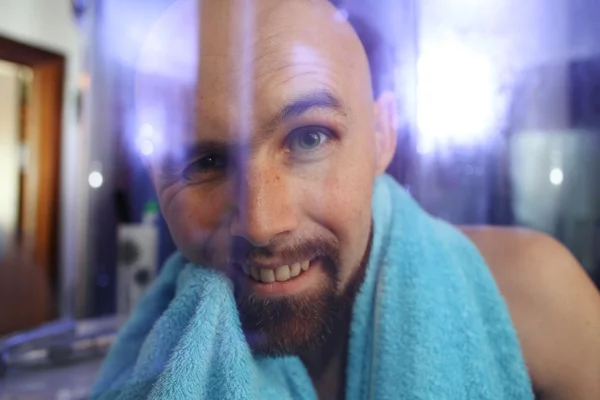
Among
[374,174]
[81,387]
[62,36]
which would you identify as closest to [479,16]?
[374,174]

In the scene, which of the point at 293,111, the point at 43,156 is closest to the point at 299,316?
the point at 293,111

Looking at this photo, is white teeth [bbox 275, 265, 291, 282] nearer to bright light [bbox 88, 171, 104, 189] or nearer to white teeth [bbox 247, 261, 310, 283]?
white teeth [bbox 247, 261, 310, 283]

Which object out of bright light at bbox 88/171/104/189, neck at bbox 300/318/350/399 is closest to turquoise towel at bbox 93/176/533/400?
neck at bbox 300/318/350/399

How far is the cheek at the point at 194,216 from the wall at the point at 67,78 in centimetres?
15

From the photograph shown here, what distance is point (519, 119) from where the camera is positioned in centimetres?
42

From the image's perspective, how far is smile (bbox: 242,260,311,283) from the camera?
361 mm

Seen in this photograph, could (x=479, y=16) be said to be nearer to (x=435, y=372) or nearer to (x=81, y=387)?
(x=435, y=372)

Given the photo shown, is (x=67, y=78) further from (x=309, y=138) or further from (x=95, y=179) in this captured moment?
(x=309, y=138)

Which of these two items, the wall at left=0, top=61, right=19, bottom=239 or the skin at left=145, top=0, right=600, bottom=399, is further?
the wall at left=0, top=61, right=19, bottom=239

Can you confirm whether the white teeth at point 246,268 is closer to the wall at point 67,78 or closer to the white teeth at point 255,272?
the white teeth at point 255,272

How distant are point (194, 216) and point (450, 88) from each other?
23 centimetres

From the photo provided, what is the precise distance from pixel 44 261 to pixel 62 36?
→ 22cm

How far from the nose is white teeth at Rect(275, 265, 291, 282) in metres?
0.02

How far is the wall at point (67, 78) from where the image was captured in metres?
0.49
